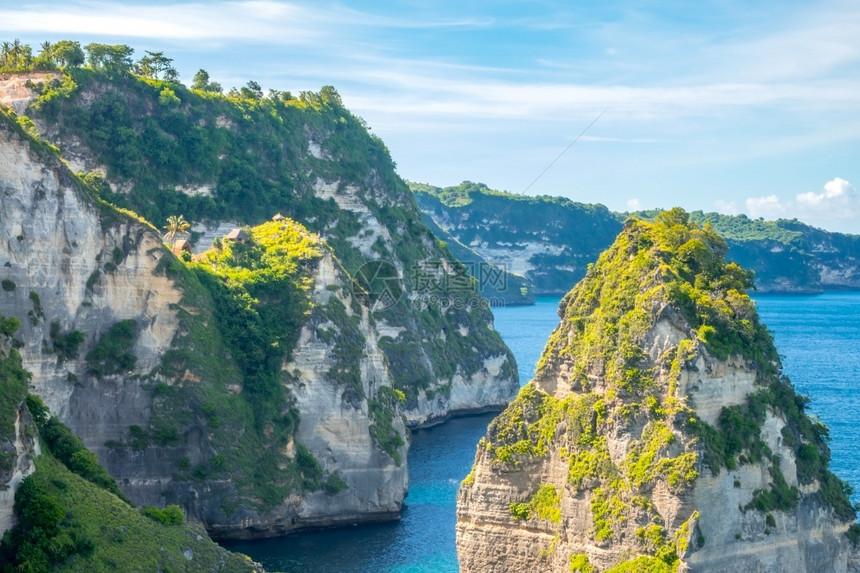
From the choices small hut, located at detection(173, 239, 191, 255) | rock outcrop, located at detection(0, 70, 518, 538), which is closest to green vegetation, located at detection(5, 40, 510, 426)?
small hut, located at detection(173, 239, 191, 255)

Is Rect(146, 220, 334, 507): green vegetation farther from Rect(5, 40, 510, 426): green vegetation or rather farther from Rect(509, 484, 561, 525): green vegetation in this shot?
Rect(509, 484, 561, 525): green vegetation

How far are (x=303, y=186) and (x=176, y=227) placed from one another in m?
24.8

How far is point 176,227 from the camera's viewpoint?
105375mm

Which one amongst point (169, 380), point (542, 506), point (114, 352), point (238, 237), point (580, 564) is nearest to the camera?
point (580, 564)

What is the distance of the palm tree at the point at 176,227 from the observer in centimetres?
10561

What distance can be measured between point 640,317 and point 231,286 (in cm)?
3833

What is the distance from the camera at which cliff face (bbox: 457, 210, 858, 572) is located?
52.3m

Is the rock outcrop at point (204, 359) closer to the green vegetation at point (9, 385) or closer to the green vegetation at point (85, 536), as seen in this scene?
the green vegetation at point (9, 385)

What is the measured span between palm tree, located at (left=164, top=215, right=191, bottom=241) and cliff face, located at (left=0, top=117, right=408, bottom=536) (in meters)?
22.6

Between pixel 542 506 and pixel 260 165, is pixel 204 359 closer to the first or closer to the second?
pixel 542 506

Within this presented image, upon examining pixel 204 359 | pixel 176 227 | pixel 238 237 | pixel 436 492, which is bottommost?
pixel 436 492

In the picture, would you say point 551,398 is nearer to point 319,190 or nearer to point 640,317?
point 640,317

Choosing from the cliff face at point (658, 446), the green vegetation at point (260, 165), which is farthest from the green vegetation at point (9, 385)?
the green vegetation at point (260, 165)

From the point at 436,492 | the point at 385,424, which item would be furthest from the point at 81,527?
the point at 436,492
